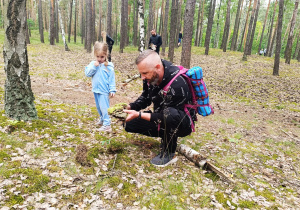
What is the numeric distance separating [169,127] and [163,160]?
741 mm

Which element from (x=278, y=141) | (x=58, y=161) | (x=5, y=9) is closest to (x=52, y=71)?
(x=5, y=9)

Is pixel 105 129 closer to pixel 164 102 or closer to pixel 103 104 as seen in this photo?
pixel 103 104

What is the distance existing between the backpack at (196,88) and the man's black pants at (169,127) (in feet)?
0.65

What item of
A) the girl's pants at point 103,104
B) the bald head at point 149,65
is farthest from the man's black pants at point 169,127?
the girl's pants at point 103,104

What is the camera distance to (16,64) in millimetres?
3441

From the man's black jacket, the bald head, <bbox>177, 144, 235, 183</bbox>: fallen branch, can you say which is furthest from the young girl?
<bbox>177, 144, 235, 183</bbox>: fallen branch

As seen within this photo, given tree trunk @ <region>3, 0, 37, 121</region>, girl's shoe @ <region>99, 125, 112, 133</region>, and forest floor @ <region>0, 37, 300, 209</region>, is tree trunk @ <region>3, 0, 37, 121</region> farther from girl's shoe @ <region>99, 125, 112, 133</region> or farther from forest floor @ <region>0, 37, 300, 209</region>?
girl's shoe @ <region>99, 125, 112, 133</region>

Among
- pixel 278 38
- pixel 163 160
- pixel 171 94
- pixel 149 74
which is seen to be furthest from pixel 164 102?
pixel 278 38

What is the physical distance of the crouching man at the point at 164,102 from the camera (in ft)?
9.40

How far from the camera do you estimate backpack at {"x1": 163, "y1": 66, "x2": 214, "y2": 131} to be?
2.98m

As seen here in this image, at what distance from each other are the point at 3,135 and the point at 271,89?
1269 cm

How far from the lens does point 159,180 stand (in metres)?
3.07

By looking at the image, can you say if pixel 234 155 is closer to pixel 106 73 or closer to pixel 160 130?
pixel 160 130

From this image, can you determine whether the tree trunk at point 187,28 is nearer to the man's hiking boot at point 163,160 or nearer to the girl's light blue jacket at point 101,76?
the girl's light blue jacket at point 101,76
